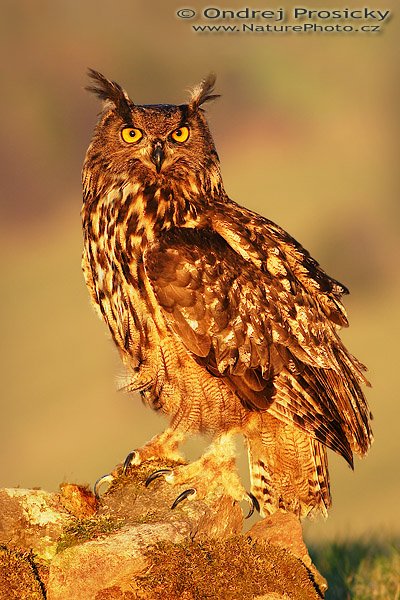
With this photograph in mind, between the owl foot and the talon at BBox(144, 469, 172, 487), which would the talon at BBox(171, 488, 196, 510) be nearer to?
the owl foot

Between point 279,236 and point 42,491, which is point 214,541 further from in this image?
point 279,236

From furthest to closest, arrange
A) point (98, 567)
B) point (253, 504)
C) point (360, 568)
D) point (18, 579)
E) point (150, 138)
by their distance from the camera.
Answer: point (360, 568)
point (150, 138)
point (253, 504)
point (18, 579)
point (98, 567)

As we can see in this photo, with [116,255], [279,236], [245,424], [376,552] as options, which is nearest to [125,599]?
[245,424]

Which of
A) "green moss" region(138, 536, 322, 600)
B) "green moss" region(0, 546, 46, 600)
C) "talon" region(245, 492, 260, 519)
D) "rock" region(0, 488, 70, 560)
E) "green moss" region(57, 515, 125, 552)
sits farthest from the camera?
"talon" region(245, 492, 260, 519)

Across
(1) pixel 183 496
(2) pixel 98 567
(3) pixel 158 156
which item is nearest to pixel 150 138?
(3) pixel 158 156

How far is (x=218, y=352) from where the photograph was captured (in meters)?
5.07

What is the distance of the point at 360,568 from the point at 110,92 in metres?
3.35

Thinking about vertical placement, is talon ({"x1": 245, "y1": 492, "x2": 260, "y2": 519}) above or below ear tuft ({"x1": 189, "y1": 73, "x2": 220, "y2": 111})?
below

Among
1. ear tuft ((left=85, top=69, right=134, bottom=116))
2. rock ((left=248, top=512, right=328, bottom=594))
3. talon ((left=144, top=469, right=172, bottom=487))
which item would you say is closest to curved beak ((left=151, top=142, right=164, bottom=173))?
ear tuft ((left=85, top=69, right=134, bottom=116))

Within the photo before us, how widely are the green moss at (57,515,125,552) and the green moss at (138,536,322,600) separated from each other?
14.5 inches

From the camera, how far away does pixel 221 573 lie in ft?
13.4

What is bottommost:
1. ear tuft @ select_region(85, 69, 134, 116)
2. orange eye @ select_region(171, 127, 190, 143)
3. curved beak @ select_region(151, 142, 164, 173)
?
curved beak @ select_region(151, 142, 164, 173)

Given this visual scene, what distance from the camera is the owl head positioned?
5.38 m

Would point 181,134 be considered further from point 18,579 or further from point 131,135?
point 18,579
